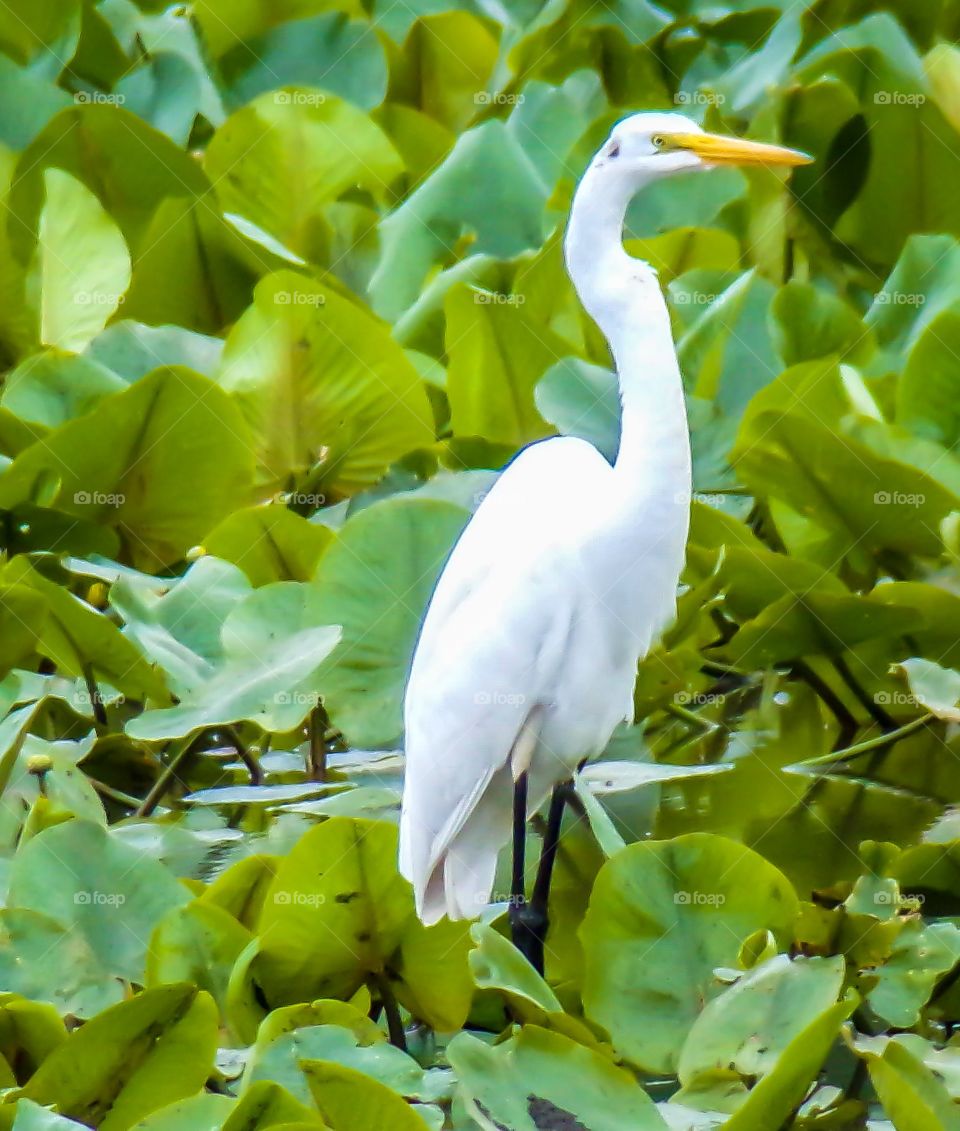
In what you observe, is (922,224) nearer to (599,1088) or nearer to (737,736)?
(737,736)

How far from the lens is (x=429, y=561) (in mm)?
2559

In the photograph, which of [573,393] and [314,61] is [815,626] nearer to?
[573,393]

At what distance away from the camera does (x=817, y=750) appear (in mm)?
2939

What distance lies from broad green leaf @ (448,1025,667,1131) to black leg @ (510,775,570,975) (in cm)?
65

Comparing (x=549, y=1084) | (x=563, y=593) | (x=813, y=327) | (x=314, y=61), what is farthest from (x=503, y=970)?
(x=314, y=61)

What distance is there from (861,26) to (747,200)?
54 cm

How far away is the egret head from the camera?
7.85ft

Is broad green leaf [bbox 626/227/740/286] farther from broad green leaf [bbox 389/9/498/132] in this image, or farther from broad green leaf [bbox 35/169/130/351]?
broad green leaf [bbox 389/9/498/132]

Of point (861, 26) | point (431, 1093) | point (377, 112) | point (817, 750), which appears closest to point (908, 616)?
point (817, 750)

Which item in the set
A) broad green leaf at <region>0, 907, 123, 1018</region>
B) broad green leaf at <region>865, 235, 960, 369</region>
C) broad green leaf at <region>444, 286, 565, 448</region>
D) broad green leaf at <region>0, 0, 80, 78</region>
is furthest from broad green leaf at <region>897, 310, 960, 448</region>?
broad green leaf at <region>0, 0, 80, 78</region>

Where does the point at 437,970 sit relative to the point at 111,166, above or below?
below

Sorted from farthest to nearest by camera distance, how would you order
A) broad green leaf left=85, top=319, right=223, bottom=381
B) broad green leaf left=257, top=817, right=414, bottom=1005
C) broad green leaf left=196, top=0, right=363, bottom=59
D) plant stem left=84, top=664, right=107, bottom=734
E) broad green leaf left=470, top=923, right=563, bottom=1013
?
1. broad green leaf left=196, top=0, right=363, bottom=59
2. broad green leaf left=85, top=319, right=223, bottom=381
3. plant stem left=84, top=664, right=107, bottom=734
4. broad green leaf left=257, top=817, right=414, bottom=1005
5. broad green leaf left=470, top=923, right=563, bottom=1013

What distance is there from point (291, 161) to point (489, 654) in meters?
1.45

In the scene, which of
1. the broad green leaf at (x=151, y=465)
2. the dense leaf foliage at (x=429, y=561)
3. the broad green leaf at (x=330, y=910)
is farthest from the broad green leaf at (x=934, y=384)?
the broad green leaf at (x=330, y=910)
